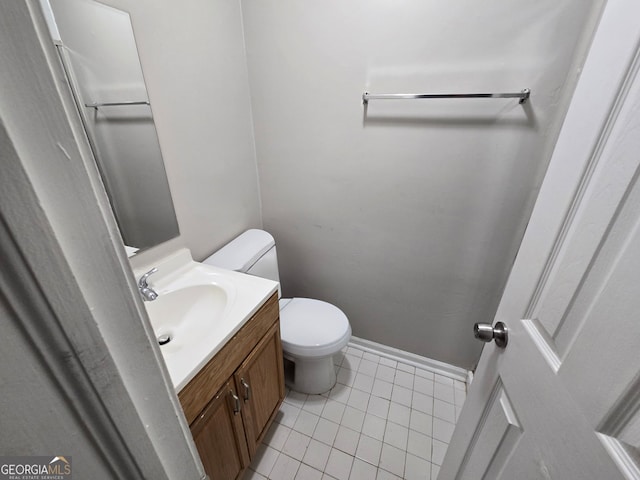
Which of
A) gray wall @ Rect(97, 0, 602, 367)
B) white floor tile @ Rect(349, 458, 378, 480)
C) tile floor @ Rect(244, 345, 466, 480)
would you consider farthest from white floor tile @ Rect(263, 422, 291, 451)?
gray wall @ Rect(97, 0, 602, 367)

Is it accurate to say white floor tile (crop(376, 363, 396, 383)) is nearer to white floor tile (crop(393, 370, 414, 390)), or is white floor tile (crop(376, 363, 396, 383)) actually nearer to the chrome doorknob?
white floor tile (crop(393, 370, 414, 390))

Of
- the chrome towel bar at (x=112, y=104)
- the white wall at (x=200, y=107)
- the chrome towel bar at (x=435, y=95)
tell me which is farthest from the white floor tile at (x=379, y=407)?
the chrome towel bar at (x=112, y=104)

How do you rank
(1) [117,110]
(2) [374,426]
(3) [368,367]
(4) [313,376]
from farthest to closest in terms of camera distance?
(3) [368,367]
(4) [313,376]
(2) [374,426]
(1) [117,110]

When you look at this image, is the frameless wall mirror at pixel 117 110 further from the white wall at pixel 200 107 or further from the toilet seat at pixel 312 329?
the toilet seat at pixel 312 329

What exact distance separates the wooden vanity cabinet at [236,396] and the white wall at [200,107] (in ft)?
1.77

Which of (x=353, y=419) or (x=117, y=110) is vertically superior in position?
(x=117, y=110)

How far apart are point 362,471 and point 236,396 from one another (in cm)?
74

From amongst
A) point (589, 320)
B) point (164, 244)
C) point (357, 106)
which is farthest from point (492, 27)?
point (164, 244)

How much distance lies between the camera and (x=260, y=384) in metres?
1.13

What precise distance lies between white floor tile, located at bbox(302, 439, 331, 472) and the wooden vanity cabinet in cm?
25

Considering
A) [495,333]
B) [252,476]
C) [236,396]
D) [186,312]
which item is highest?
[495,333]

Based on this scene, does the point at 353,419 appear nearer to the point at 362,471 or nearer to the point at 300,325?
the point at 362,471

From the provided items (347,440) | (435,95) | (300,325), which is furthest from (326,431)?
(435,95)

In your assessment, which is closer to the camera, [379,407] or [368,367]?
[379,407]
